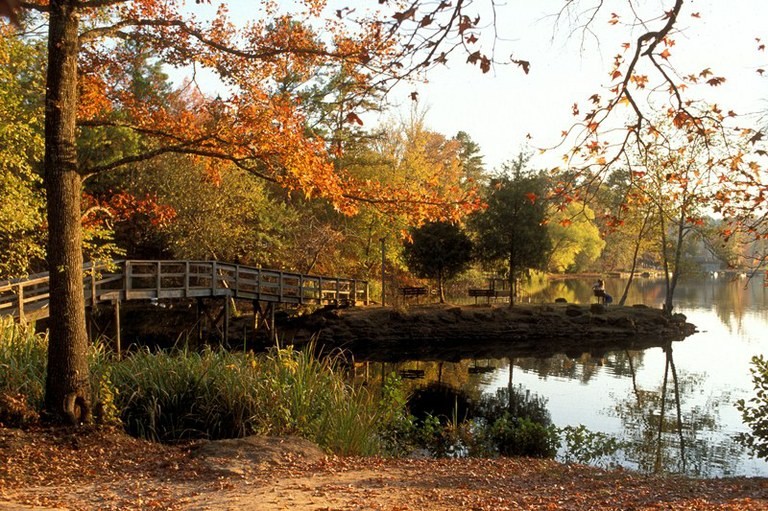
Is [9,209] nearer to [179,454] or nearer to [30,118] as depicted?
[30,118]

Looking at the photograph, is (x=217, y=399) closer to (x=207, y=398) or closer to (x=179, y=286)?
(x=207, y=398)

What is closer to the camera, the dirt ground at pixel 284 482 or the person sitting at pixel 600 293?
the dirt ground at pixel 284 482

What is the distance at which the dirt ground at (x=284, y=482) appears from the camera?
5436 millimetres

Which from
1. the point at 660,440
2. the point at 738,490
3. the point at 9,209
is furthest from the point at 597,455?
the point at 9,209

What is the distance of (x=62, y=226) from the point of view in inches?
306

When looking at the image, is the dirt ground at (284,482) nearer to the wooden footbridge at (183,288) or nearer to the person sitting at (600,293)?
the wooden footbridge at (183,288)

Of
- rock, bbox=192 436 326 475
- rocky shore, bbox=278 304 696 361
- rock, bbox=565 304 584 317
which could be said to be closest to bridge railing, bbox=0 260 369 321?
rocky shore, bbox=278 304 696 361

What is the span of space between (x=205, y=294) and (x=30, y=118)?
10533 mm

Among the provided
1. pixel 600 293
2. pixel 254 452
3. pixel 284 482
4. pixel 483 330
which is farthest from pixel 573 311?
pixel 284 482

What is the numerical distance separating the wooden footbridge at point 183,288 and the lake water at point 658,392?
6.36 metres

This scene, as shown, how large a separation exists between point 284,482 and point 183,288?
16.6 meters

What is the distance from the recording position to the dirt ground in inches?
214

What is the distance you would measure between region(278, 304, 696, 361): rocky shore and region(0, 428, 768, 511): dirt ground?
16945 mm

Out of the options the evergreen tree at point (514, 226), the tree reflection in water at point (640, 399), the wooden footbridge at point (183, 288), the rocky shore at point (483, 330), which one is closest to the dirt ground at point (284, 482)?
the tree reflection in water at point (640, 399)
